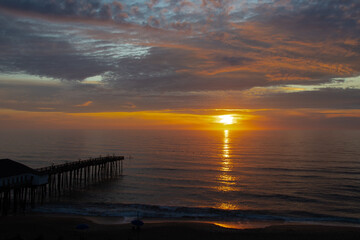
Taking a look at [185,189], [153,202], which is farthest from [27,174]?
[185,189]

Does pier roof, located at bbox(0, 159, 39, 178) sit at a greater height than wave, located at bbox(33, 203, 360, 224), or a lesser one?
greater

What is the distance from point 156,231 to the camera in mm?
23484

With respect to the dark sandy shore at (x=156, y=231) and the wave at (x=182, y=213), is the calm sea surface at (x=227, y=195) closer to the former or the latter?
the wave at (x=182, y=213)

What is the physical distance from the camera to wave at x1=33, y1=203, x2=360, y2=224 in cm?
2794

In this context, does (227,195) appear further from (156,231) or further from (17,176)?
(17,176)

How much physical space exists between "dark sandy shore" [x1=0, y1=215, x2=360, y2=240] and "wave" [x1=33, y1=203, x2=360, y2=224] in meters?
2.39

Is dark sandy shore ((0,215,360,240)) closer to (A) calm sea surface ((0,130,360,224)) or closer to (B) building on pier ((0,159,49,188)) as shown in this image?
(A) calm sea surface ((0,130,360,224))

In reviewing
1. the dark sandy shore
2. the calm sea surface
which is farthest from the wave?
the dark sandy shore

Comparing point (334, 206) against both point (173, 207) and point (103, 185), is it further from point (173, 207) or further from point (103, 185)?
point (103, 185)

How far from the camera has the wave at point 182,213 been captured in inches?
1100

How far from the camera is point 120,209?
3008 cm

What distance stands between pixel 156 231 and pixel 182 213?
20.8 feet

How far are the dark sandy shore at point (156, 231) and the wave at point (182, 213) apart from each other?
2389 millimetres

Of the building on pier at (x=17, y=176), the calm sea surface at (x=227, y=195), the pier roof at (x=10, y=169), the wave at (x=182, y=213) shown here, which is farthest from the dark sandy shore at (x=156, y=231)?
the pier roof at (x=10, y=169)
